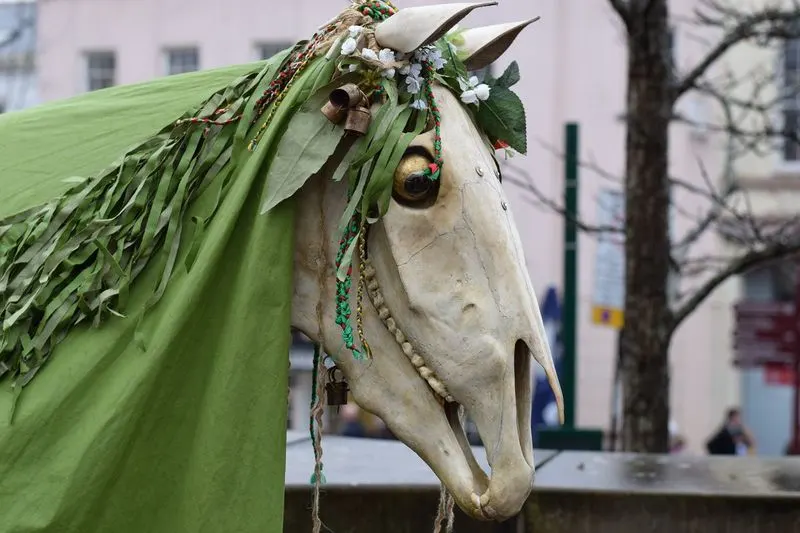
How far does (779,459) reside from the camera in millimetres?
4523

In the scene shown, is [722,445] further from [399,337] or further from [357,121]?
[357,121]

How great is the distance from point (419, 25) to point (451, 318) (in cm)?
56

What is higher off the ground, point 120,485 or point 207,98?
point 207,98

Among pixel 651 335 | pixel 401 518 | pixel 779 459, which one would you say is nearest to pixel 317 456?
pixel 401 518

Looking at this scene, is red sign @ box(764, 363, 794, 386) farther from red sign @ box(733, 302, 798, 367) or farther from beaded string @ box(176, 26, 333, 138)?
beaded string @ box(176, 26, 333, 138)

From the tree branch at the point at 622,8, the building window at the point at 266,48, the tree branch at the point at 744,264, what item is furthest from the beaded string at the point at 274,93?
the building window at the point at 266,48

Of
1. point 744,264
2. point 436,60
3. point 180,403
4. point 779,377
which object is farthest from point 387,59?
point 779,377

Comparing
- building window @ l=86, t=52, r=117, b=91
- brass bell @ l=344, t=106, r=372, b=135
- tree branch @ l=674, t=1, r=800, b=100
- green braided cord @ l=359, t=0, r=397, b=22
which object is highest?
building window @ l=86, t=52, r=117, b=91

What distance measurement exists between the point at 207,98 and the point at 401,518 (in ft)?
5.58

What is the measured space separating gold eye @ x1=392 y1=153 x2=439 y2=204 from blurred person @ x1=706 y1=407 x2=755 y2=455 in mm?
9645

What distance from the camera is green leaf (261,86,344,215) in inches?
93.2

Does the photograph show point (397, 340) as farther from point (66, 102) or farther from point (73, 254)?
point (66, 102)

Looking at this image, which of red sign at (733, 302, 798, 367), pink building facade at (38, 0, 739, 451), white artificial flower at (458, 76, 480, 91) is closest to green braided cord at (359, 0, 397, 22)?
white artificial flower at (458, 76, 480, 91)

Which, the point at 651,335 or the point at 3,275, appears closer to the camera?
the point at 3,275
